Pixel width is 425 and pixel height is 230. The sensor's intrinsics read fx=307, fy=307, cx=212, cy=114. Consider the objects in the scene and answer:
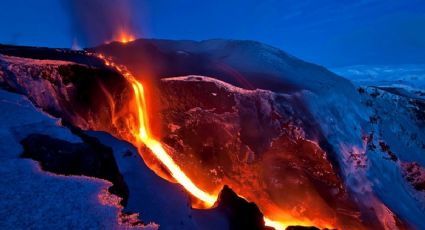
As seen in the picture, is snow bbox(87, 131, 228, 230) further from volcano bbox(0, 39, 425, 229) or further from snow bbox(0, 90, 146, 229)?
snow bbox(0, 90, 146, 229)

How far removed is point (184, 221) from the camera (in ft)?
24.7

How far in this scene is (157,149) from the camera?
11.9 m

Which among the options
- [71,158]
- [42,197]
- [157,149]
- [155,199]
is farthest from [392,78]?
[42,197]

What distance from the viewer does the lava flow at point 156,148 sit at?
439 inches

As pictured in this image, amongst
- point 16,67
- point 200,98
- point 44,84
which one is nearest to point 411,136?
point 200,98

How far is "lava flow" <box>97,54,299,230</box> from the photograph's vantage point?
11148 mm

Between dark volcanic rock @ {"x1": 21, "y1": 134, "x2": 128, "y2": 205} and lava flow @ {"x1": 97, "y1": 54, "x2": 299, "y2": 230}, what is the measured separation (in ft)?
12.7

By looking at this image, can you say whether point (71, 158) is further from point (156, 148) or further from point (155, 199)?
point (156, 148)

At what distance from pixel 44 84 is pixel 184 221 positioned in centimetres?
635

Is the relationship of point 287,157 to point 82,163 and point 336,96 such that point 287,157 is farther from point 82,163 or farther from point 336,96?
point 82,163

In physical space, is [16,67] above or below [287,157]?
above

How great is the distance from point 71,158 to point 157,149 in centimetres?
549

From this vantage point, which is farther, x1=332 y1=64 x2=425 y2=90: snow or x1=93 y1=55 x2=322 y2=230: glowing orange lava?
x1=332 y1=64 x2=425 y2=90: snow

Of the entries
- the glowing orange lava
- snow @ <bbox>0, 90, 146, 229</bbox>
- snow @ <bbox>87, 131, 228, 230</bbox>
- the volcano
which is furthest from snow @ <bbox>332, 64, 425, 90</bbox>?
snow @ <bbox>0, 90, 146, 229</bbox>
